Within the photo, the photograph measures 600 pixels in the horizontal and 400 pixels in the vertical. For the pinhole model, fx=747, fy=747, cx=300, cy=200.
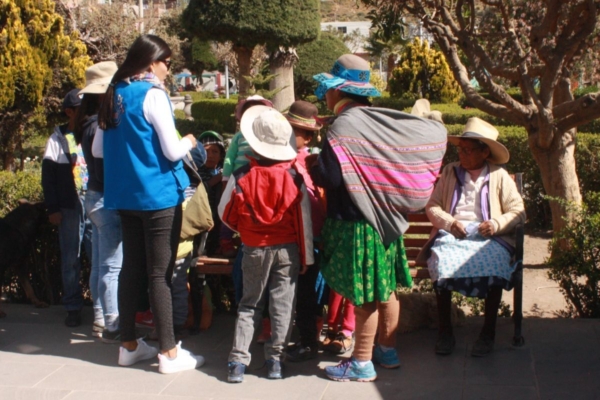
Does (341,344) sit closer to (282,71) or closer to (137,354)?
(137,354)

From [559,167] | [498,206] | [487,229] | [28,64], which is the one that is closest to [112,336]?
[487,229]

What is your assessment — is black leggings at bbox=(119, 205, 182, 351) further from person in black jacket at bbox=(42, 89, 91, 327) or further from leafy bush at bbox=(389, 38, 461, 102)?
leafy bush at bbox=(389, 38, 461, 102)

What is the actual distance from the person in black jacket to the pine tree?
5320mm

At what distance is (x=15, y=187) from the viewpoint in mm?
6047

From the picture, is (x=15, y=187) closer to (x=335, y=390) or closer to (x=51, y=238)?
(x=51, y=238)

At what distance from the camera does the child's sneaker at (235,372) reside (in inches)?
162

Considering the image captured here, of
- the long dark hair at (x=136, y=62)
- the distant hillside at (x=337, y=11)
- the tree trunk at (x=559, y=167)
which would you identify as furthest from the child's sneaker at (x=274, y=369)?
the distant hillside at (x=337, y=11)

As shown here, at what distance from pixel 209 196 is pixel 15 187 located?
1.92 metres

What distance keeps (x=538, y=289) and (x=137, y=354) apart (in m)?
4.65

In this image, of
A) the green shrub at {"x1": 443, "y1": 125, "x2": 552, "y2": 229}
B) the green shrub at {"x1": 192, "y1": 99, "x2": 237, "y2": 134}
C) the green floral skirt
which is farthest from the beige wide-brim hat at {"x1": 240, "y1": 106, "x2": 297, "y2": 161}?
the green shrub at {"x1": 192, "y1": 99, "x2": 237, "y2": 134}

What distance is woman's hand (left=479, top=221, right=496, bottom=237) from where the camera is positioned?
440 cm

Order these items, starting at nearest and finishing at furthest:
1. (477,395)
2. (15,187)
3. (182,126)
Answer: (477,395), (15,187), (182,126)

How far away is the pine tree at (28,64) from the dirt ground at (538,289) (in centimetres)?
684

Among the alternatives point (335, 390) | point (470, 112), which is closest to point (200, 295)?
point (335, 390)
